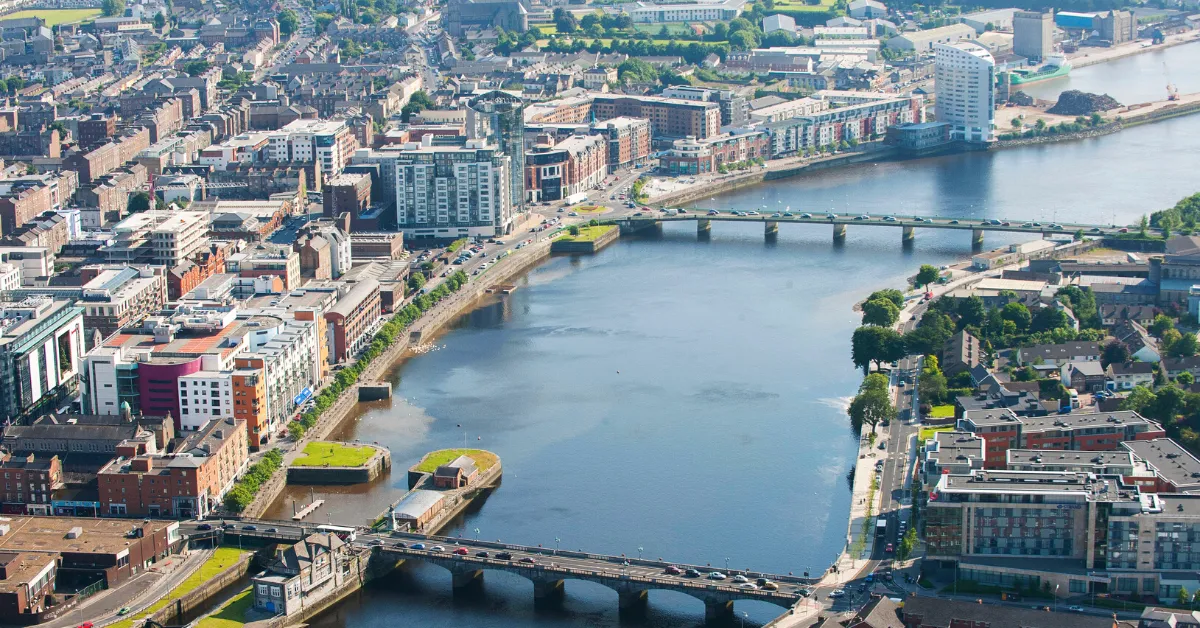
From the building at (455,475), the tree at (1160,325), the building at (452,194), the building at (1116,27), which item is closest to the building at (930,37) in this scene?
the building at (1116,27)

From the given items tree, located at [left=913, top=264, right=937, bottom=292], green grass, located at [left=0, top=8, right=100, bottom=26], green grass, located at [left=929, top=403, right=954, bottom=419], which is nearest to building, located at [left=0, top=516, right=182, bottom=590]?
green grass, located at [left=929, top=403, right=954, bottom=419]

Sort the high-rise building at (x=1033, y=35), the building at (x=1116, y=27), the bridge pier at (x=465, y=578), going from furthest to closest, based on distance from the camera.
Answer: the building at (x=1116, y=27) → the high-rise building at (x=1033, y=35) → the bridge pier at (x=465, y=578)

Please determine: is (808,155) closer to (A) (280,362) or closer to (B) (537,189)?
(B) (537,189)

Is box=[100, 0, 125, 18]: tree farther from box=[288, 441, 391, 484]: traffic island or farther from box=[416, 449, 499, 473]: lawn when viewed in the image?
box=[416, 449, 499, 473]: lawn

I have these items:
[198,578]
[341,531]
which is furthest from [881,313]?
[198,578]

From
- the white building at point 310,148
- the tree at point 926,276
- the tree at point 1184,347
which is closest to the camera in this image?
the tree at point 1184,347

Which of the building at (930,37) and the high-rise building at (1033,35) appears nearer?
the high-rise building at (1033,35)

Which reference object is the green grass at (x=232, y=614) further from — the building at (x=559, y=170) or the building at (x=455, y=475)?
the building at (x=559, y=170)

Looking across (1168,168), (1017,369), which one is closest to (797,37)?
(1168,168)
